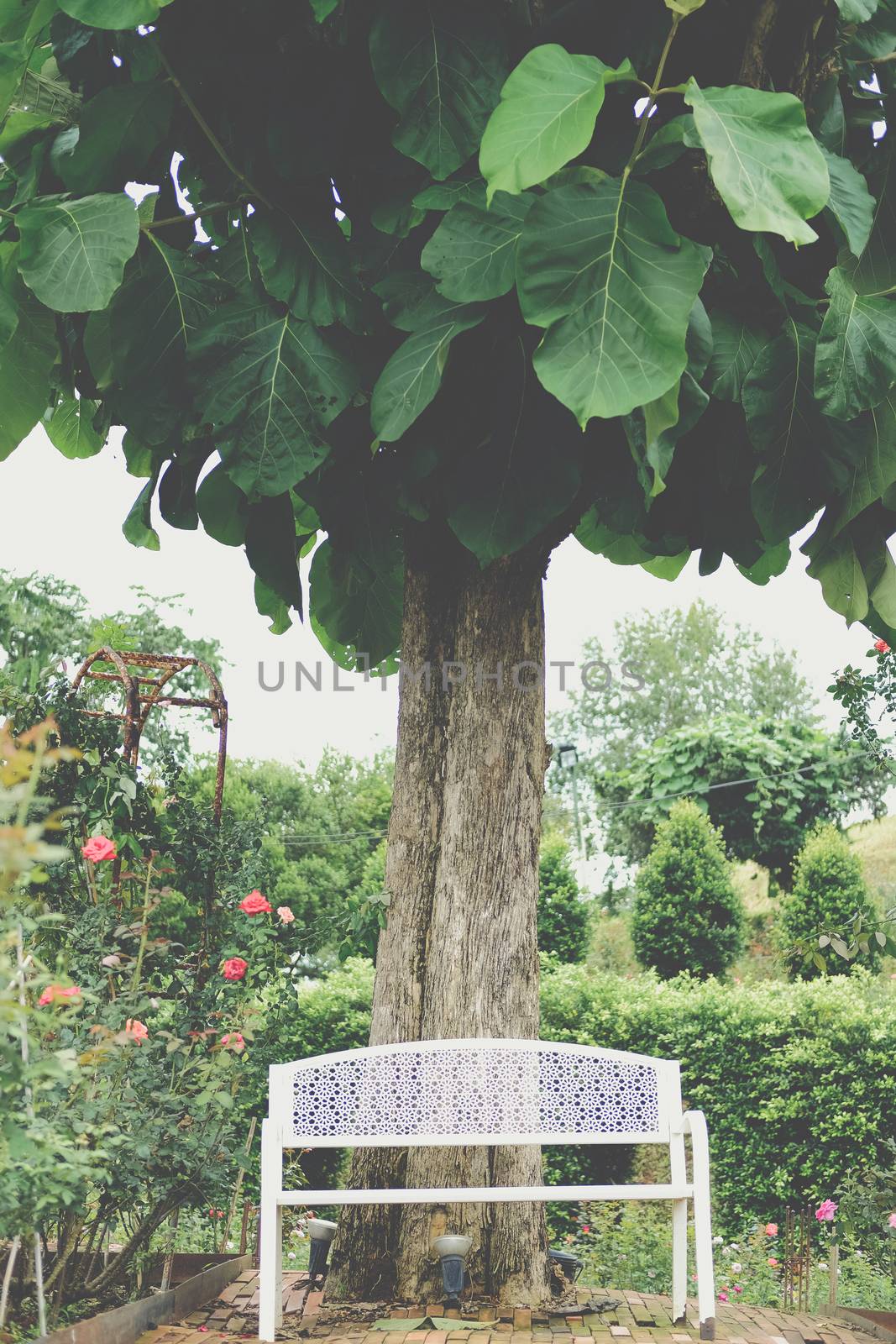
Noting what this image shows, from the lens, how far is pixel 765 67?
118 inches

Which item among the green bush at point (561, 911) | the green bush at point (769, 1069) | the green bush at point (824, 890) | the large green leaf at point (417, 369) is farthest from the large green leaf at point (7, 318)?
the green bush at point (824, 890)

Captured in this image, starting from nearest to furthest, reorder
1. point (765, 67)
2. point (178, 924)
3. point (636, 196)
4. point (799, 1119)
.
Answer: point (636, 196), point (765, 67), point (799, 1119), point (178, 924)

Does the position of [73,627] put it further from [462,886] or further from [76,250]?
[76,250]

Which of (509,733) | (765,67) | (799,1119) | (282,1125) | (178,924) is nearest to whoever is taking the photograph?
(765,67)

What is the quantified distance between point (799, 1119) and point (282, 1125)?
4.46 metres

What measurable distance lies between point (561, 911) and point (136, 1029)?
670 cm

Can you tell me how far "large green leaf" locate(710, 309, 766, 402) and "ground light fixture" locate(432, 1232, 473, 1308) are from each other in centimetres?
230

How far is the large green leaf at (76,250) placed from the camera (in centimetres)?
271

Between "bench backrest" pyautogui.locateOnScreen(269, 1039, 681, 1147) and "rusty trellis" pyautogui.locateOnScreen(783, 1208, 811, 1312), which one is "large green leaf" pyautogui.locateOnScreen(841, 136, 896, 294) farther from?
"rusty trellis" pyautogui.locateOnScreen(783, 1208, 811, 1312)

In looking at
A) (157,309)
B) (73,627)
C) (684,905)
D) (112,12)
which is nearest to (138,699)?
(157,309)

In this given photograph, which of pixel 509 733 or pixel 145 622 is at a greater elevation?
pixel 145 622

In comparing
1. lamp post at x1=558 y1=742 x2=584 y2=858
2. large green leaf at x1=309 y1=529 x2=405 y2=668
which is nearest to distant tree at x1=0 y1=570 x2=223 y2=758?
lamp post at x1=558 y1=742 x2=584 y2=858

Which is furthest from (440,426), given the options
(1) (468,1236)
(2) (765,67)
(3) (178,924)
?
(3) (178,924)

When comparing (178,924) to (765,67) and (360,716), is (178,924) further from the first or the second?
(765,67)
